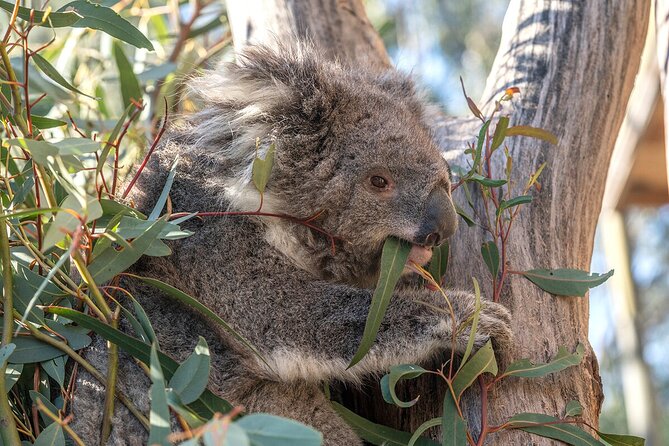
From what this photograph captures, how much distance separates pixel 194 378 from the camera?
6.38 ft

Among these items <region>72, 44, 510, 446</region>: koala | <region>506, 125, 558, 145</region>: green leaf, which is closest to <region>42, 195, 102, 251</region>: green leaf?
<region>72, 44, 510, 446</region>: koala

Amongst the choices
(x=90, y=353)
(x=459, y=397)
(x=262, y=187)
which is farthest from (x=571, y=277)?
(x=90, y=353)

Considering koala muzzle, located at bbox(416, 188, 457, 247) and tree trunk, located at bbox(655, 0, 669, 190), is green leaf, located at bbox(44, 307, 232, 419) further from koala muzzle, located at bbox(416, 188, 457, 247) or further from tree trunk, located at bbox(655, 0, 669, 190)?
tree trunk, located at bbox(655, 0, 669, 190)

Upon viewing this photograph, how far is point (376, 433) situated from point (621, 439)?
81cm

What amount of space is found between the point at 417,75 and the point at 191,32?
1.98 m

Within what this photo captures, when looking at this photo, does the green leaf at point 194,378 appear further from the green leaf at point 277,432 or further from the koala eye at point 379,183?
the koala eye at point 379,183

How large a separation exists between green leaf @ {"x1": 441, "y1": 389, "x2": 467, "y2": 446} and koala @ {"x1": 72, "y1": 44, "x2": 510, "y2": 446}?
0.29 m

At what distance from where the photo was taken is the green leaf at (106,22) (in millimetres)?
2578

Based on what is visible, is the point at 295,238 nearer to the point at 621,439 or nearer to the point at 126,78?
the point at 621,439

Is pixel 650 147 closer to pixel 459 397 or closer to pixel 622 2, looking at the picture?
pixel 622 2

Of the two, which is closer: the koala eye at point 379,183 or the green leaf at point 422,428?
the green leaf at point 422,428

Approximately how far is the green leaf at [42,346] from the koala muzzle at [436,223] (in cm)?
119

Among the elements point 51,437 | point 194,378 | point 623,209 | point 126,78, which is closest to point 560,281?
point 194,378

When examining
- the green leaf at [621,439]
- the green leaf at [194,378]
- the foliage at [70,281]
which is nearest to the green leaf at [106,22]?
the foliage at [70,281]
